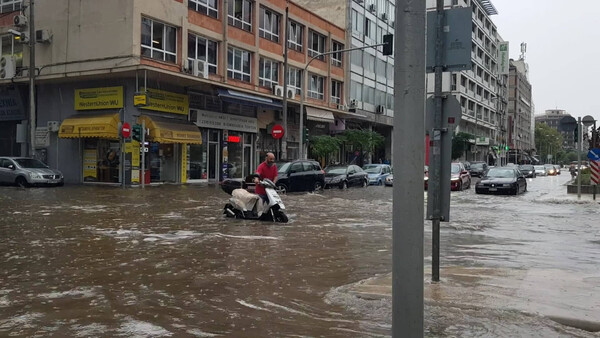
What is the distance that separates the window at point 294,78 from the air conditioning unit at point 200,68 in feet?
32.0

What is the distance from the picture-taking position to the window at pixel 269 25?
33.6 metres

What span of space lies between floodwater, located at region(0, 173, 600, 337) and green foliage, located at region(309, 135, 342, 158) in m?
23.2

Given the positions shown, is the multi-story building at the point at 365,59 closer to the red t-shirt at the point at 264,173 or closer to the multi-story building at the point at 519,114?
the red t-shirt at the point at 264,173

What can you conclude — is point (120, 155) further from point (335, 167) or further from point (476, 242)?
point (476, 242)

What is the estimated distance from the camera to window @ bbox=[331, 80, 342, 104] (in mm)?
43188

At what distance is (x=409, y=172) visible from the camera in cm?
301

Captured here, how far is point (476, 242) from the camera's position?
406 inches

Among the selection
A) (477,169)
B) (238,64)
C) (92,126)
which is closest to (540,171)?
(477,169)

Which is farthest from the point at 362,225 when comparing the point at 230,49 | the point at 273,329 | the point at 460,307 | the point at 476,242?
the point at 230,49

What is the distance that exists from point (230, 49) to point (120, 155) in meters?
9.24

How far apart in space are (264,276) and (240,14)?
27053 mm

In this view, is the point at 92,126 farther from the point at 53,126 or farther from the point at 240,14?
the point at 240,14

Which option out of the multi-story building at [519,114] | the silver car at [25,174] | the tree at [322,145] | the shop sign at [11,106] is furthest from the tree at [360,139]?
the multi-story building at [519,114]

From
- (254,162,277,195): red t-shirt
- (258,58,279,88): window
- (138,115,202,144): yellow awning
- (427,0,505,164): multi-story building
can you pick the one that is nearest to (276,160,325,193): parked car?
(138,115,202,144): yellow awning
